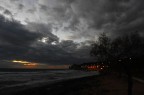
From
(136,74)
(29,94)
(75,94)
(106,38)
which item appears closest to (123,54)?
(106,38)

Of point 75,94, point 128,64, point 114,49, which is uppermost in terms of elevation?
point 114,49

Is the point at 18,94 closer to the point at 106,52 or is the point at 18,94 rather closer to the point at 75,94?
the point at 75,94

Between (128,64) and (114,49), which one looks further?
(114,49)

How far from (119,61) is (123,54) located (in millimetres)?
2071

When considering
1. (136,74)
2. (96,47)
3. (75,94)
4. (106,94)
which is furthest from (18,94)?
(136,74)

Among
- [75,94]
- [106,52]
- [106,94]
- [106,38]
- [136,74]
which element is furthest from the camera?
[136,74]

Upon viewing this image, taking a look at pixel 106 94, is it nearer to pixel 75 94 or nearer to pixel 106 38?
pixel 75 94

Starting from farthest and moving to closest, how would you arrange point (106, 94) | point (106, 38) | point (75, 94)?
point (75, 94)
point (106, 94)
point (106, 38)

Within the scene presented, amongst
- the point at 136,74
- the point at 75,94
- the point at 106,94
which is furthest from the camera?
the point at 136,74

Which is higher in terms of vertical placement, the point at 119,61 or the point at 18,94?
the point at 119,61

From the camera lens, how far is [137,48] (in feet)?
84.3

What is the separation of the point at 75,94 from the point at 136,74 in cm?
4005

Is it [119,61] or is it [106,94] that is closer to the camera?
[119,61]

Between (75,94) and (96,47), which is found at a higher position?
(96,47)
